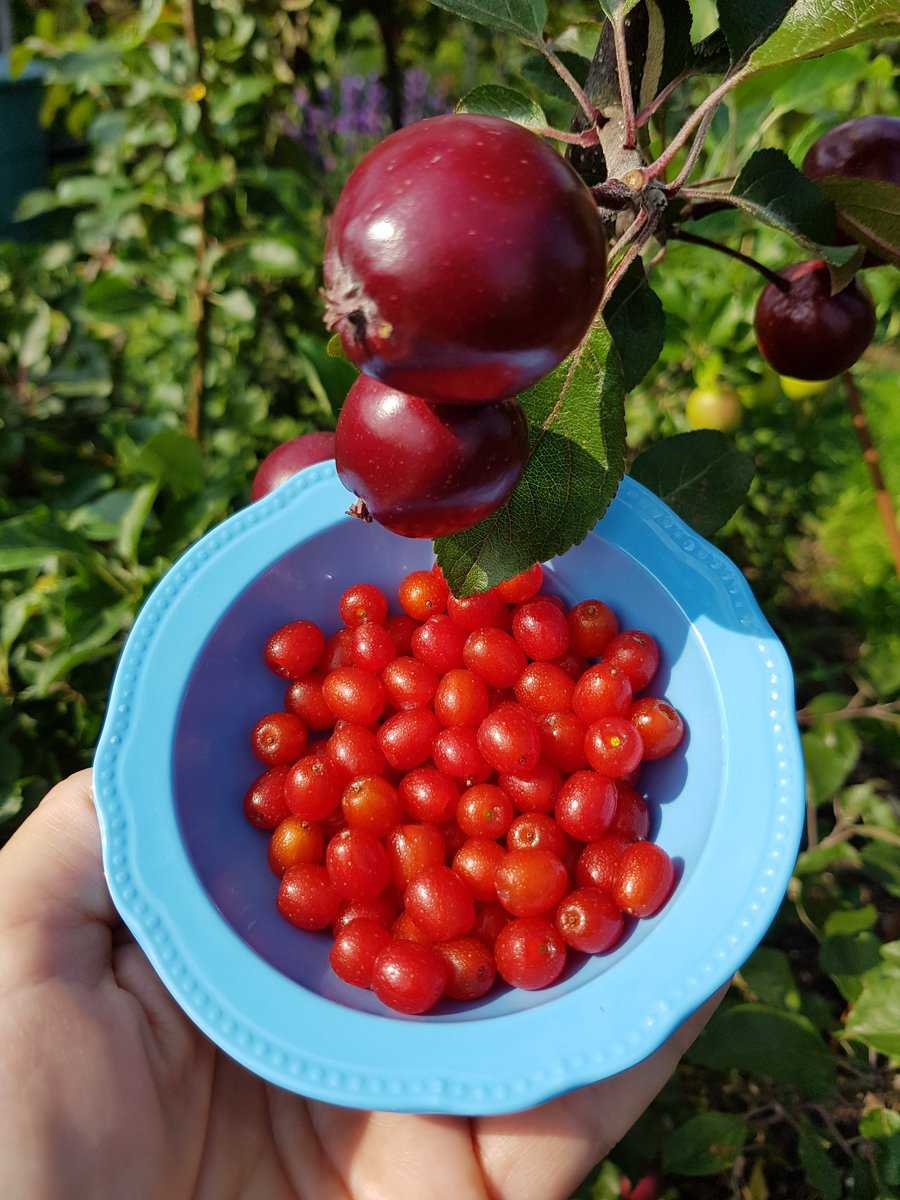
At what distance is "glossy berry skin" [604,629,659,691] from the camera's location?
1378 millimetres

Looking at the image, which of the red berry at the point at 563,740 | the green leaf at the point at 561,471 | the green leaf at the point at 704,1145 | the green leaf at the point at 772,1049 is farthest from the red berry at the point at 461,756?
the green leaf at the point at 704,1145

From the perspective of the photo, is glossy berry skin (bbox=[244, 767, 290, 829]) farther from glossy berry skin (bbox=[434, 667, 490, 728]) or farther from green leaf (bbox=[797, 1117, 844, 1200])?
green leaf (bbox=[797, 1117, 844, 1200])

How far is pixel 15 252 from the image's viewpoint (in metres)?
2.71

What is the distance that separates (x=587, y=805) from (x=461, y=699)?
0.26 meters

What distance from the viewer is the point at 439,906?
1.28 m

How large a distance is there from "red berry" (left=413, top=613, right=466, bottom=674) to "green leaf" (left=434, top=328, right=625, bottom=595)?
15.7 inches

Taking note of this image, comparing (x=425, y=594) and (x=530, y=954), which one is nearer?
(x=530, y=954)

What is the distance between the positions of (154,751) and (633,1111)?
0.94 metres

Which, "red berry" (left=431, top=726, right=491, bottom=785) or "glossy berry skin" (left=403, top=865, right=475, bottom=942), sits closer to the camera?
"glossy berry skin" (left=403, top=865, right=475, bottom=942)

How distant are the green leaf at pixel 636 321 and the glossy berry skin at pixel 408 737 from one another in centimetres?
61

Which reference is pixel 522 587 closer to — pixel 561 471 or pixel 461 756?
pixel 461 756

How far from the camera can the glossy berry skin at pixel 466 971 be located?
1.27 m

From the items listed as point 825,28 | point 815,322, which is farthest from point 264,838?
point 825,28

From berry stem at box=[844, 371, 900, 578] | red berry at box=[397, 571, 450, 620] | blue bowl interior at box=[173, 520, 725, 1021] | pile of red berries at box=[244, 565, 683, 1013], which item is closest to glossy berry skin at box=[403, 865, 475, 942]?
pile of red berries at box=[244, 565, 683, 1013]
